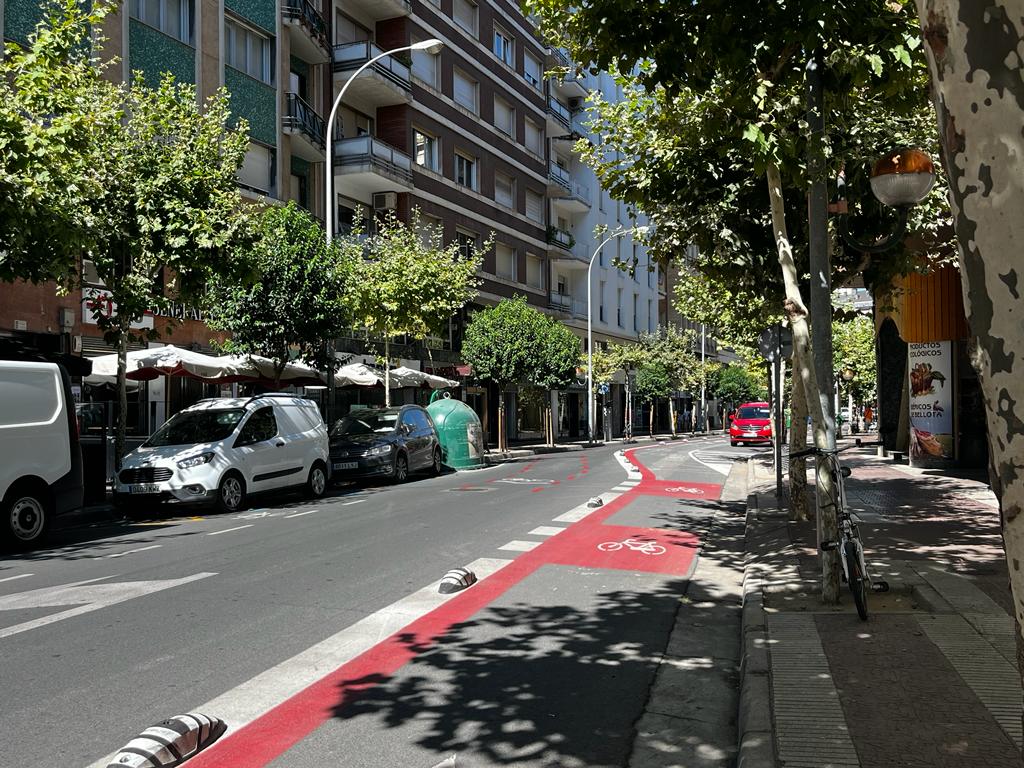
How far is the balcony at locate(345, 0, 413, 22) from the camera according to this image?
30.6 m

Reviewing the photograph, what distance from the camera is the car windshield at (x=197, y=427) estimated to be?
13.9 m

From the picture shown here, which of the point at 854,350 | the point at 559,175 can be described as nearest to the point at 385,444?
the point at 559,175

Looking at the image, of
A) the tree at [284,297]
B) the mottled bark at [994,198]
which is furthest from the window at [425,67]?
the mottled bark at [994,198]

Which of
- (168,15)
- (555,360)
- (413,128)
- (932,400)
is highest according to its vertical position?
(413,128)

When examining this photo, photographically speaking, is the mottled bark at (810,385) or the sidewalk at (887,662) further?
the mottled bark at (810,385)

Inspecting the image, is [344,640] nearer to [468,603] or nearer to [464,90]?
[468,603]

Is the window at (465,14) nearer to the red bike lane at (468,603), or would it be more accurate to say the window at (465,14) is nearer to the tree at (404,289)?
the tree at (404,289)

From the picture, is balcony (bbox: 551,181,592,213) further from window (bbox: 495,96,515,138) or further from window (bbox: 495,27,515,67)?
window (bbox: 495,27,515,67)

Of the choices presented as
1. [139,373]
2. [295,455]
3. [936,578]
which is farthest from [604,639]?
[139,373]

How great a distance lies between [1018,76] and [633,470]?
2002 centimetres

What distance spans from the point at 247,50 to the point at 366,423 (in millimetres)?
11705

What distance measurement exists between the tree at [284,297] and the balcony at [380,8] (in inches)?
598

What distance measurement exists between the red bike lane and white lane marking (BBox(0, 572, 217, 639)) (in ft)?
8.18

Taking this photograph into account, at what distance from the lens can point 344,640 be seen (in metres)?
5.80
